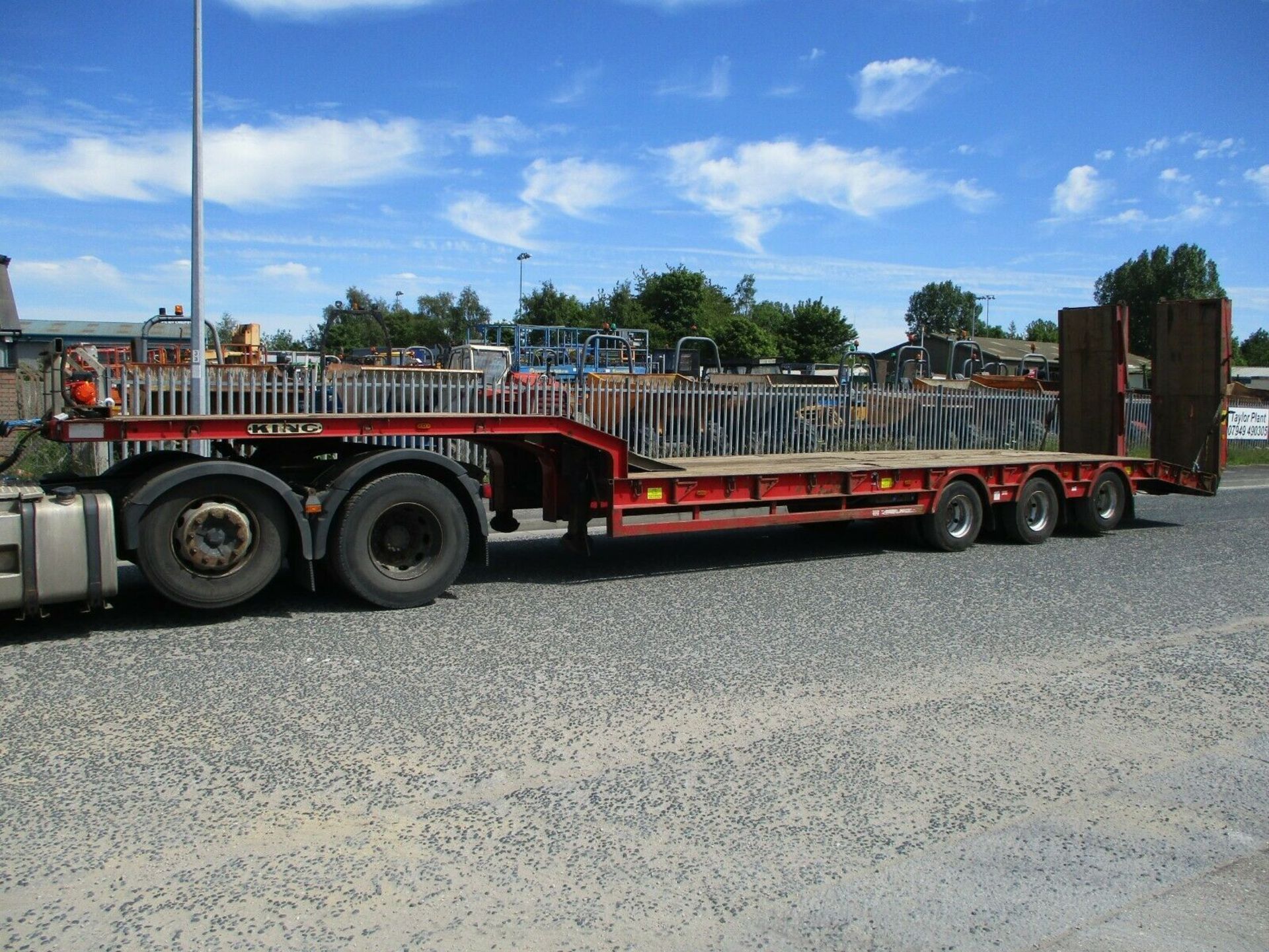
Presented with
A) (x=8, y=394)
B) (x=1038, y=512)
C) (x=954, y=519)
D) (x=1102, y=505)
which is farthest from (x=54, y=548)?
(x=8, y=394)

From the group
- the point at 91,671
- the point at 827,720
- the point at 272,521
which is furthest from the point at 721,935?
the point at 272,521

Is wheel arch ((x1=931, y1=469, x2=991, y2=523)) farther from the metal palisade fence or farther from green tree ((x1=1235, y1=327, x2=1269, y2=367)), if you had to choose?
green tree ((x1=1235, y1=327, x2=1269, y2=367))

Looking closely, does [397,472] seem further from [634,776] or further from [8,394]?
[8,394]

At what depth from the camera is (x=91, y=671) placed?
6.50 meters

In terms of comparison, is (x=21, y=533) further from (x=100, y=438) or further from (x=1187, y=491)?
(x=1187, y=491)

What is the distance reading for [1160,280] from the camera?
9150cm

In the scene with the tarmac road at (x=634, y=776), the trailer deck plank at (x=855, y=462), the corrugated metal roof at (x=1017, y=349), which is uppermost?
the corrugated metal roof at (x=1017, y=349)

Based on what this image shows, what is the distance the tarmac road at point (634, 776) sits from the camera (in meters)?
3.86

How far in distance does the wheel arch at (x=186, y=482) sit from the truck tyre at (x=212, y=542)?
58 mm

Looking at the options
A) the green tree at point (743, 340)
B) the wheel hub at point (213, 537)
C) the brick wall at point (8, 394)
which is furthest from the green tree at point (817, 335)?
the wheel hub at point (213, 537)

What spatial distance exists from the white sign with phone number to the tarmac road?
85.9 ft

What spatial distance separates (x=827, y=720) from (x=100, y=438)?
16.8 ft

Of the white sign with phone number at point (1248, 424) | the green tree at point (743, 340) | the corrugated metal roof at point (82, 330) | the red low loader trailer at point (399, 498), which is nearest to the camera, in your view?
the red low loader trailer at point (399, 498)

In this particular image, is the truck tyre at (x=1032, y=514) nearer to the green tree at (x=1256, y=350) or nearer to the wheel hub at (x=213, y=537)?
the wheel hub at (x=213, y=537)
